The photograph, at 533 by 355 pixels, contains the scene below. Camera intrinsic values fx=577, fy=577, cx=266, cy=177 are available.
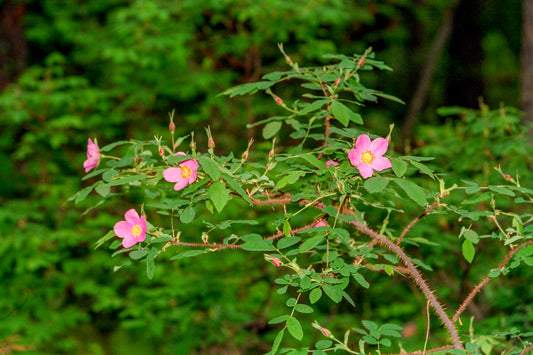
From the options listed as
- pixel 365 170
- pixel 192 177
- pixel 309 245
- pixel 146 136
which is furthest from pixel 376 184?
pixel 146 136

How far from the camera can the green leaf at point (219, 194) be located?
1.12 m

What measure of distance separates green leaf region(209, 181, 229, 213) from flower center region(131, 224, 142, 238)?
224mm

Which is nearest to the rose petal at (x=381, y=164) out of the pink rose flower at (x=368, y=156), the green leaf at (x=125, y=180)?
the pink rose flower at (x=368, y=156)

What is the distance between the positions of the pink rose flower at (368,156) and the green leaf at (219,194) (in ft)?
0.92

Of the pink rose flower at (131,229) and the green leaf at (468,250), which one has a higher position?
the pink rose flower at (131,229)

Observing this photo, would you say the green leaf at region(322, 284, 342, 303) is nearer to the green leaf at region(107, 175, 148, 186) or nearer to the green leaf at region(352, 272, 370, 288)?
the green leaf at region(352, 272, 370, 288)

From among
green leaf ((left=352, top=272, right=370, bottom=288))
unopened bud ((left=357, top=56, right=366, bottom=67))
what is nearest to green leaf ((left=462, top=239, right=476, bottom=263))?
green leaf ((left=352, top=272, right=370, bottom=288))

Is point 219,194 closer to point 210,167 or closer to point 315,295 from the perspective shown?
point 210,167

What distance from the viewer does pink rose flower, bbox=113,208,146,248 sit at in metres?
1.26

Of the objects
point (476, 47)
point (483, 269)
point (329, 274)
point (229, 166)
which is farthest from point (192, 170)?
point (476, 47)

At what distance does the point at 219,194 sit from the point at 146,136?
12.5 ft

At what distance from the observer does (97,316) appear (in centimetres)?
519

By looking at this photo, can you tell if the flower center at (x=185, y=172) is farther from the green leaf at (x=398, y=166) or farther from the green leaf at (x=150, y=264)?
the green leaf at (x=398, y=166)

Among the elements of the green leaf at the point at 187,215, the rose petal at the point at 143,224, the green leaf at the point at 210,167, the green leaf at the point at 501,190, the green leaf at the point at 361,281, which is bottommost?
the green leaf at the point at 361,281
